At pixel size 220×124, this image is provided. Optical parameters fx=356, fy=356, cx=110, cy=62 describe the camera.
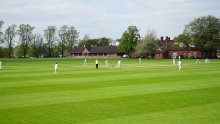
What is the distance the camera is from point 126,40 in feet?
433

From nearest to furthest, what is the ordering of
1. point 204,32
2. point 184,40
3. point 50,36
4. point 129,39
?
point 204,32 → point 184,40 → point 129,39 → point 50,36

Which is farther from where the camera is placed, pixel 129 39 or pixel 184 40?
pixel 129 39

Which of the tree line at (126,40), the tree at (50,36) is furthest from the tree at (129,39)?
the tree at (50,36)

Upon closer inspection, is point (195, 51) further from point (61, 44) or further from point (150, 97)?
point (150, 97)

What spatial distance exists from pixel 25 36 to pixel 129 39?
4055 cm

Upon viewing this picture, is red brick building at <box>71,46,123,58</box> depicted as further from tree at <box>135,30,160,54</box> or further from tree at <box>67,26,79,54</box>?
tree at <box>135,30,160,54</box>

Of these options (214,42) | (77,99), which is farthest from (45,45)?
(77,99)

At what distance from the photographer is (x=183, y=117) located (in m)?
11.9

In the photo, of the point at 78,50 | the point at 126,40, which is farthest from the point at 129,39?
the point at 78,50

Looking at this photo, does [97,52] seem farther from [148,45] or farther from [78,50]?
[148,45]

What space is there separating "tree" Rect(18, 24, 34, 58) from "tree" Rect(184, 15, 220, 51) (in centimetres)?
6086

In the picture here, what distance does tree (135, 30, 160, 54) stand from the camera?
121 meters

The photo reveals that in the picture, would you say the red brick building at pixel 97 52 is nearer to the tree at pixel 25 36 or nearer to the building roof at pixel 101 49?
the building roof at pixel 101 49

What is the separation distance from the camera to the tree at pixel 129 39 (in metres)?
131
